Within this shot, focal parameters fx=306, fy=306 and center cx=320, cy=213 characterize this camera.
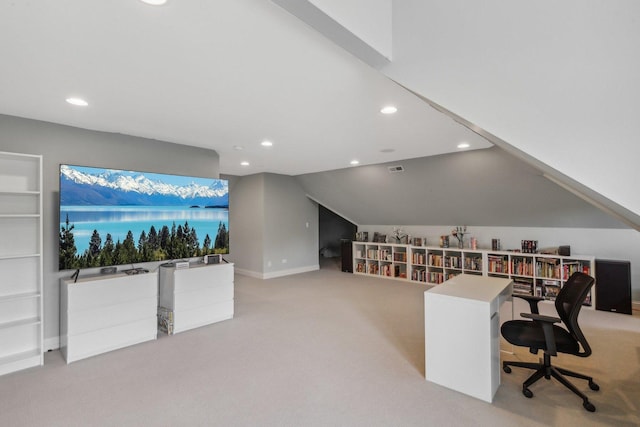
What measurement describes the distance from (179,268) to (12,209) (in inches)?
67.0

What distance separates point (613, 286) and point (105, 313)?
659 centimetres

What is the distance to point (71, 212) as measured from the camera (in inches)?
127

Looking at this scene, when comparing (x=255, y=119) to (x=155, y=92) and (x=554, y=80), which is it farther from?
(x=554, y=80)

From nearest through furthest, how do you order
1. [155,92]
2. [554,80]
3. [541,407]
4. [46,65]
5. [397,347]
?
[554,80], [46,65], [541,407], [155,92], [397,347]

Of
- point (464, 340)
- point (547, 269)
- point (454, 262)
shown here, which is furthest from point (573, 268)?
point (464, 340)

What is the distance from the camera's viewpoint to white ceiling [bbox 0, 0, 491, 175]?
62.4 inches

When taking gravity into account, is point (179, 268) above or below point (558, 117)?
below

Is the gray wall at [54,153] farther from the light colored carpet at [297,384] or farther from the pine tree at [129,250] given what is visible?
the light colored carpet at [297,384]

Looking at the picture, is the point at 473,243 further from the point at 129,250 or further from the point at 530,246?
the point at 129,250

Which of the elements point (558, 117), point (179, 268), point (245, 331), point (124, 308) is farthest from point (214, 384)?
point (558, 117)

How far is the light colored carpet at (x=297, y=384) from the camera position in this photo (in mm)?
2158

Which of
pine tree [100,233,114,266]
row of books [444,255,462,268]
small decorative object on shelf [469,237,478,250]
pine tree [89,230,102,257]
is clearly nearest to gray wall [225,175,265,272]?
pine tree [100,233,114,266]

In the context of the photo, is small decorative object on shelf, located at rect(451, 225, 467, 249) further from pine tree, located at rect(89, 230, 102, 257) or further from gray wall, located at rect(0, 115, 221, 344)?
pine tree, located at rect(89, 230, 102, 257)

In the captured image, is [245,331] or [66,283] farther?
[245,331]
